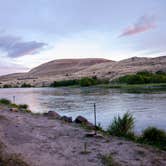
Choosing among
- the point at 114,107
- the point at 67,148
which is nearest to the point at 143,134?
the point at 67,148

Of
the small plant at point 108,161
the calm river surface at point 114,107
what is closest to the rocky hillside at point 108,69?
the calm river surface at point 114,107

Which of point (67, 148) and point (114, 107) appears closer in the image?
point (67, 148)

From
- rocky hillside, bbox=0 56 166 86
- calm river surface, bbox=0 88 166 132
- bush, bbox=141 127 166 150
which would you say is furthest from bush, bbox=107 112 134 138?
rocky hillside, bbox=0 56 166 86

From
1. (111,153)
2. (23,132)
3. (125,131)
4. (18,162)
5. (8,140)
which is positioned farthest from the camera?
(125,131)

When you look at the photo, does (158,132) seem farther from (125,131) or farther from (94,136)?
(94,136)

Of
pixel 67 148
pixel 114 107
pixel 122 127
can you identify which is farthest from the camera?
pixel 114 107

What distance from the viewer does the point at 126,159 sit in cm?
721

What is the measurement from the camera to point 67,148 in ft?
27.1

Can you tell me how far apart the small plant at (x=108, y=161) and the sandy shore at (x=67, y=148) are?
0.12 metres

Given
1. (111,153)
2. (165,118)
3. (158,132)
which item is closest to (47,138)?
(111,153)

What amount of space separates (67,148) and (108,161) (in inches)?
71.3

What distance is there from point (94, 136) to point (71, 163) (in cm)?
322

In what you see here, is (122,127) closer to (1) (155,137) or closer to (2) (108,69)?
(1) (155,137)

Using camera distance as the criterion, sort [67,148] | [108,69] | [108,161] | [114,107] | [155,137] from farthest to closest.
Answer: [108,69], [114,107], [155,137], [67,148], [108,161]
